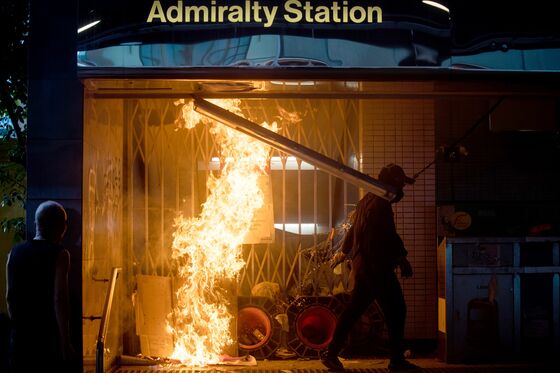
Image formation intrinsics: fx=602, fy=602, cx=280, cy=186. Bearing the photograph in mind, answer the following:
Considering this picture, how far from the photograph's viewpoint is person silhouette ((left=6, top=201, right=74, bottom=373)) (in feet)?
17.8

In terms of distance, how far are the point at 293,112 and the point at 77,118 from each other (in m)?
3.25

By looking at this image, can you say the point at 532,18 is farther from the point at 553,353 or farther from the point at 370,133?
the point at 553,353

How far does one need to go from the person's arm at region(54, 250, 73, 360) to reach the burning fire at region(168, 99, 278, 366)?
242 centimetres

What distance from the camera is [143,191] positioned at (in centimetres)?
842

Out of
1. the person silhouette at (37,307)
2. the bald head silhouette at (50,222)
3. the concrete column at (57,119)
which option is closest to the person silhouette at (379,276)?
the concrete column at (57,119)

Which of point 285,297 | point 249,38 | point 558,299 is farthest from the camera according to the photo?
point 285,297

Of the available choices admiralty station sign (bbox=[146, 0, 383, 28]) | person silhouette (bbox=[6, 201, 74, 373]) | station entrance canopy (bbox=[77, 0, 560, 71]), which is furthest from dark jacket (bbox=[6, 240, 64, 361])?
admiralty station sign (bbox=[146, 0, 383, 28])

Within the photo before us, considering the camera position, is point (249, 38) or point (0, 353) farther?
point (0, 353)

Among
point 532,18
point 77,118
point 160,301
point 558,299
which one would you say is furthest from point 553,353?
point 77,118

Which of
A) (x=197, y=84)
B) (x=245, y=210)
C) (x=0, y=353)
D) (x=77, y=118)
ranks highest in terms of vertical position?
(x=197, y=84)

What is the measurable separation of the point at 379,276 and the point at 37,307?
3773mm

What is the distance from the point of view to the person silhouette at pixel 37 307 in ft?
17.8

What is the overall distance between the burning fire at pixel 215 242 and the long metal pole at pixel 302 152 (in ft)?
3.44

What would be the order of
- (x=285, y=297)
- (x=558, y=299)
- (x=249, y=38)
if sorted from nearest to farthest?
(x=249, y=38), (x=558, y=299), (x=285, y=297)
